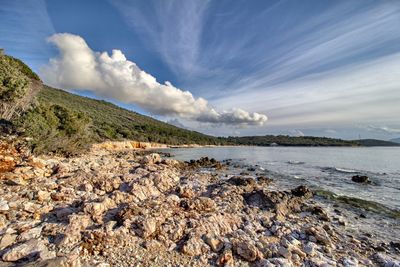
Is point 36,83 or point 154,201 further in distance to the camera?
point 36,83

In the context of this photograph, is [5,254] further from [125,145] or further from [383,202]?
[125,145]

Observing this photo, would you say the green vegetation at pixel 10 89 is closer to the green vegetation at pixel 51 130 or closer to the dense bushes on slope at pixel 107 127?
the green vegetation at pixel 51 130

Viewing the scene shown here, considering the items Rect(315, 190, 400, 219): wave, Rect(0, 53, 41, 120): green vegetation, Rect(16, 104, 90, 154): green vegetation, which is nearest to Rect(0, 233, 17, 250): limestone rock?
Rect(16, 104, 90, 154): green vegetation

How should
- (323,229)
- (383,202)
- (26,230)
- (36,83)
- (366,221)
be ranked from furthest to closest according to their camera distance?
(36,83) → (383,202) → (366,221) → (323,229) → (26,230)

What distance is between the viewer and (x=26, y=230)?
23.9ft

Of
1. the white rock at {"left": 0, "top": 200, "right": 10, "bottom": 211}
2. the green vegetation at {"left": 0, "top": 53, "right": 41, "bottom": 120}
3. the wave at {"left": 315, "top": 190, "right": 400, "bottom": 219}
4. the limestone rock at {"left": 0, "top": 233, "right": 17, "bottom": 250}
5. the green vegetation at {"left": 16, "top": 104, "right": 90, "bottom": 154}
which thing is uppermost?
the green vegetation at {"left": 0, "top": 53, "right": 41, "bottom": 120}

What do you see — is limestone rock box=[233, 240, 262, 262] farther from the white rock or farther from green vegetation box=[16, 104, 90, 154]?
green vegetation box=[16, 104, 90, 154]

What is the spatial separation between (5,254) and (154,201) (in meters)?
5.11

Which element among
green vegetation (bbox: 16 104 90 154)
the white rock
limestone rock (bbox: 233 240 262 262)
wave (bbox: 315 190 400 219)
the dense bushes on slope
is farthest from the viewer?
the dense bushes on slope

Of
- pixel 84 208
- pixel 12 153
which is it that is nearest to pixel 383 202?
pixel 84 208

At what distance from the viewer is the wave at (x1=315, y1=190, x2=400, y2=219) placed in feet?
42.4

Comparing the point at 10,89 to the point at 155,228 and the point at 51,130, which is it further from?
A: the point at 155,228

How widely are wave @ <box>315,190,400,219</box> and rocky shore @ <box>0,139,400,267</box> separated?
10.2 ft

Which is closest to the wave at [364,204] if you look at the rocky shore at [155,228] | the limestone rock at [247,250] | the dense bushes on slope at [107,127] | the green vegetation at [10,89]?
the rocky shore at [155,228]
